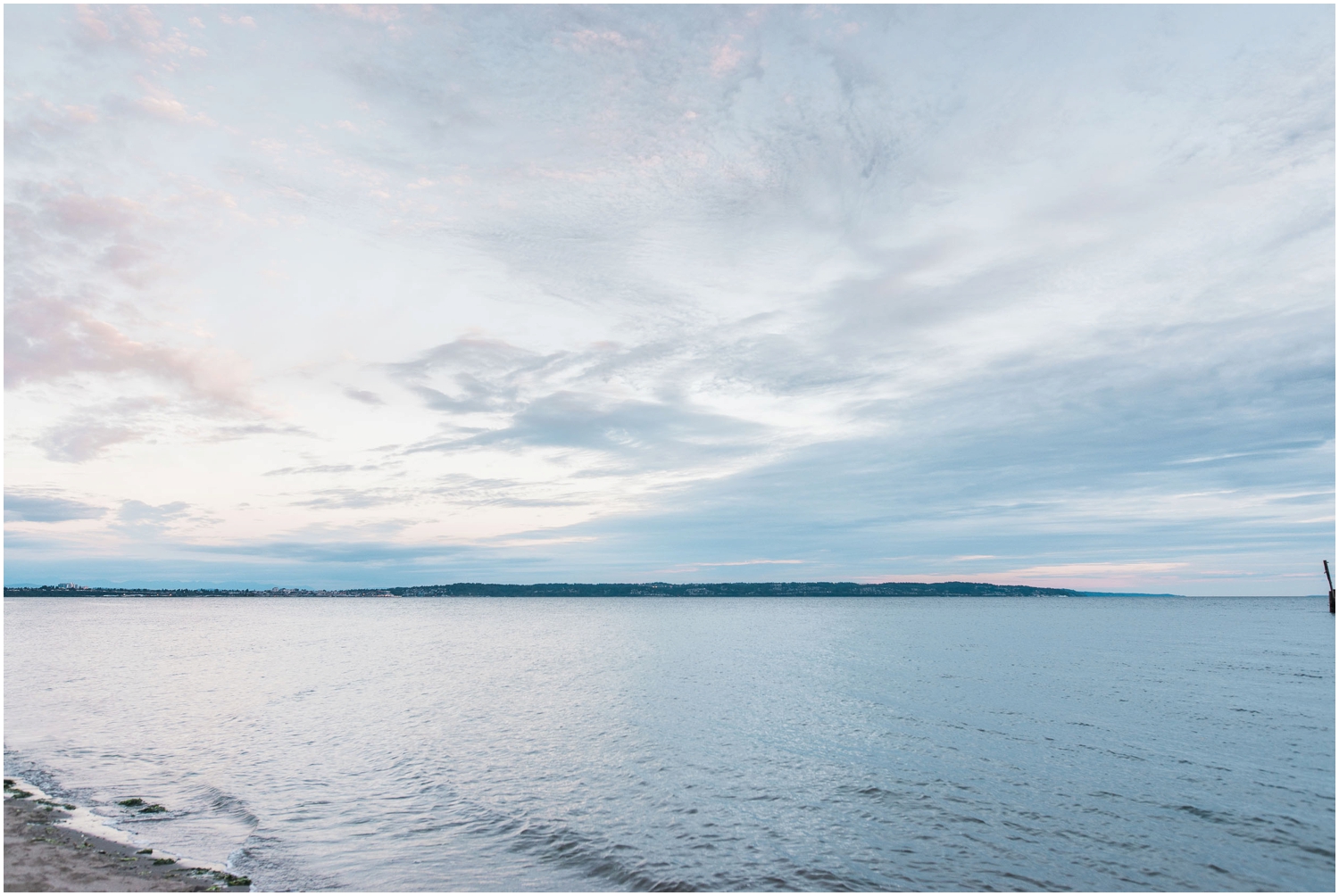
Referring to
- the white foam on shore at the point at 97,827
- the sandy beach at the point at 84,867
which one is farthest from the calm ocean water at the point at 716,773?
the sandy beach at the point at 84,867

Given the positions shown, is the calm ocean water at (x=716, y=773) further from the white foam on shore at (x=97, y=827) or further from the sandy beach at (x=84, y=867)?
the sandy beach at (x=84, y=867)

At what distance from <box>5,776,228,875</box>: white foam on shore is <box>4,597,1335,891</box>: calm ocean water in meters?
0.48

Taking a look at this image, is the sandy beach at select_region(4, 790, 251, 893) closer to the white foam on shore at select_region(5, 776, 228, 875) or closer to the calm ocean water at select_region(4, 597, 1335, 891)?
the white foam on shore at select_region(5, 776, 228, 875)

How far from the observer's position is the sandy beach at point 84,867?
16344mm

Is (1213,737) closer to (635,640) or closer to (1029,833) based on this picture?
(1029,833)

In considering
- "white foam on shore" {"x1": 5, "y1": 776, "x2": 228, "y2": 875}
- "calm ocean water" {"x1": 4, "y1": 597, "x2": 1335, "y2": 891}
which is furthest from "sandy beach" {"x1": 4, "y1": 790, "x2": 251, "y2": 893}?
"calm ocean water" {"x1": 4, "y1": 597, "x2": 1335, "y2": 891}

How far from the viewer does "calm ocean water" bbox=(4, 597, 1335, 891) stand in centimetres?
1938

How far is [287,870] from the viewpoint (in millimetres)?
18500

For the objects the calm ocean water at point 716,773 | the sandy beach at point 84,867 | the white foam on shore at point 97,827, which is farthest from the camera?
the calm ocean water at point 716,773

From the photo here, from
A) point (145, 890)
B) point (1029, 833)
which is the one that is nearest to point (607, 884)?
point (145, 890)

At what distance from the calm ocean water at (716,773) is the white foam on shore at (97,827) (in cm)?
48

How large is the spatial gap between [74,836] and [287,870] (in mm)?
6558

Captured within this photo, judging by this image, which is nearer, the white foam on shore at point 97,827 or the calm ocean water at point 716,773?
the white foam on shore at point 97,827

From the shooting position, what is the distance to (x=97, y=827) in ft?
68.1
